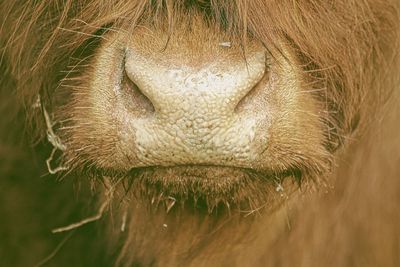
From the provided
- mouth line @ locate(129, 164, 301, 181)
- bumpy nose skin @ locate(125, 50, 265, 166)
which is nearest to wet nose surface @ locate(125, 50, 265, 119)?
bumpy nose skin @ locate(125, 50, 265, 166)

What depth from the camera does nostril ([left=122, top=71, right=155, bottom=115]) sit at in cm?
156

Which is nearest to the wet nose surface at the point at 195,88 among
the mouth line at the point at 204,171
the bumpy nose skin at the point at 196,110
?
the bumpy nose skin at the point at 196,110

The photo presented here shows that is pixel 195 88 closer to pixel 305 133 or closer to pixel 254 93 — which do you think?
pixel 254 93

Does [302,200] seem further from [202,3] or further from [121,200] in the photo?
[202,3]

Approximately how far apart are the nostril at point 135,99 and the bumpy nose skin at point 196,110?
14 mm

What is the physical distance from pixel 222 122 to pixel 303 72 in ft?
0.71

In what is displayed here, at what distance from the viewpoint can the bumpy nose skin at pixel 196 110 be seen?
1.52 m

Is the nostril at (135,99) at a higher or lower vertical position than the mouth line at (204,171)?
higher

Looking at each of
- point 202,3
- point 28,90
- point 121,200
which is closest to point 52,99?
point 28,90

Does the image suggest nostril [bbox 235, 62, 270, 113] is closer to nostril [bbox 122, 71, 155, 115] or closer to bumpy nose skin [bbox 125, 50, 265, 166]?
bumpy nose skin [bbox 125, 50, 265, 166]

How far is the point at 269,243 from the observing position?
2105 millimetres

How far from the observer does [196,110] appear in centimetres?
152

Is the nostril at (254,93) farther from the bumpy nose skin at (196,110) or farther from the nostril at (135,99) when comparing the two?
the nostril at (135,99)

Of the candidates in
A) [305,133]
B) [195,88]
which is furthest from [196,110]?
[305,133]
